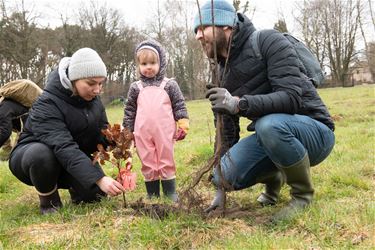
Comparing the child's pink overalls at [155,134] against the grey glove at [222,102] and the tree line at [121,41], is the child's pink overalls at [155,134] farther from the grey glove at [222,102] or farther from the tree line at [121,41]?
the tree line at [121,41]

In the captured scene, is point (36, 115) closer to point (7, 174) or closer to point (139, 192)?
point (139, 192)

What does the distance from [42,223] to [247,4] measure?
2106 mm

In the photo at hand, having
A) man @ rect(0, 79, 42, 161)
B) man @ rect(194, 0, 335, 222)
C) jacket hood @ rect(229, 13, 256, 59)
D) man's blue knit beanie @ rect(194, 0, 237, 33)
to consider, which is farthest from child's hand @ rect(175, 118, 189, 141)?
man @ rect(0, 79, 42, 161)

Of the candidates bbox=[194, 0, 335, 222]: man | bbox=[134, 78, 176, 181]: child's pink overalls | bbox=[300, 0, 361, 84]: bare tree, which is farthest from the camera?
bbox=[300, 0, 361, 84]: bare tree

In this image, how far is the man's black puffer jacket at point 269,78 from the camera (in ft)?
9.33

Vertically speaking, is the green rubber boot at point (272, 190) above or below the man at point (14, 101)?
below

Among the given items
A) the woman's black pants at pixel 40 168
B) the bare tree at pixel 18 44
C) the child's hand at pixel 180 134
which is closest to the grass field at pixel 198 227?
the woman's black pants at pixel 40 168

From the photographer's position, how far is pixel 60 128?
11.2ft

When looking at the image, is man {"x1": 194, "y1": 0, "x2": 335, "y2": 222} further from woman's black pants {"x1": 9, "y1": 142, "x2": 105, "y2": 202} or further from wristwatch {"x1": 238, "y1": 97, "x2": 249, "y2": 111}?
woman's black pants {"x1": 9, "y1": 142, "x2": 105, "y2": 202}

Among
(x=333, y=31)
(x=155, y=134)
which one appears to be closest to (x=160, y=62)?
(x=155, y=134)

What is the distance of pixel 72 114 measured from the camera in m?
3.58

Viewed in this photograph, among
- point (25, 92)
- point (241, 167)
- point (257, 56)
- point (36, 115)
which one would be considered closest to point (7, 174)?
point (25, 92)

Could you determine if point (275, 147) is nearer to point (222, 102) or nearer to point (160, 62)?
point (222, 102)

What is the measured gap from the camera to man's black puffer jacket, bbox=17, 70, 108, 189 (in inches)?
125
